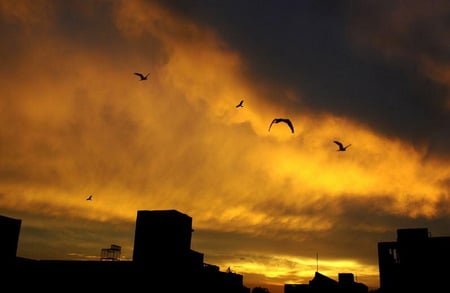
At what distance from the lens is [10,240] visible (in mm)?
65500

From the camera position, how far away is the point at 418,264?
7406 centimetres

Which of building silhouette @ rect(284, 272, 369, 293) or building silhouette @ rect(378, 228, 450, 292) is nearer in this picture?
building silhouette @ rect(378, 228, 450, 292)

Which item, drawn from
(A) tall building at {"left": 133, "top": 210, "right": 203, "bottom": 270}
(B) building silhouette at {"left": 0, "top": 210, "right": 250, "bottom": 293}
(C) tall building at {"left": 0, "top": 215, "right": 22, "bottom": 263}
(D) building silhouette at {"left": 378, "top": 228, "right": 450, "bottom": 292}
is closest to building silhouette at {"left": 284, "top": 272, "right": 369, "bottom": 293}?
(D) building silhouette at {"left": 378, "top": 228, "right": 450, "bottom": 292}

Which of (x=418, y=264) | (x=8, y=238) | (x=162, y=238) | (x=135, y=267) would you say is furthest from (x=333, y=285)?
(x=8, y=238)

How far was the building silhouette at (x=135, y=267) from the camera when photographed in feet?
198

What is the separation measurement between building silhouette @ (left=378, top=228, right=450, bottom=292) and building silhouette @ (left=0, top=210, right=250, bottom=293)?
33.6 m

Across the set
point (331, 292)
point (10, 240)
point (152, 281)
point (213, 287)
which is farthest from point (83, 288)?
point (331, 292)

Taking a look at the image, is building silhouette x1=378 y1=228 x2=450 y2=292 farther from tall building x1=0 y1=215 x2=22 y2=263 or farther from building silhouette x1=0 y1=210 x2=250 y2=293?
tall building x1=0 y1=215 x2=22 y2=263

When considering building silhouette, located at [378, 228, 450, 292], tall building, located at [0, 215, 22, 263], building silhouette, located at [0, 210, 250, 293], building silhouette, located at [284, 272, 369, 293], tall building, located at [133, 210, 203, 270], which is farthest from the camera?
building silhouette, located at [284, 272, 369, 293]

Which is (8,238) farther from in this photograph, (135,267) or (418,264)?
(418,264)

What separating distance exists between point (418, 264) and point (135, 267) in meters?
46.9

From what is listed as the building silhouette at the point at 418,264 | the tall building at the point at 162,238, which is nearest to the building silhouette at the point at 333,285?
the building silhouette at the point at 418,264

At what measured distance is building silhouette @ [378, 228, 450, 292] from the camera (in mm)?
71938

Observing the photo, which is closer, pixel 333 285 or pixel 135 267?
pixel 135 267
